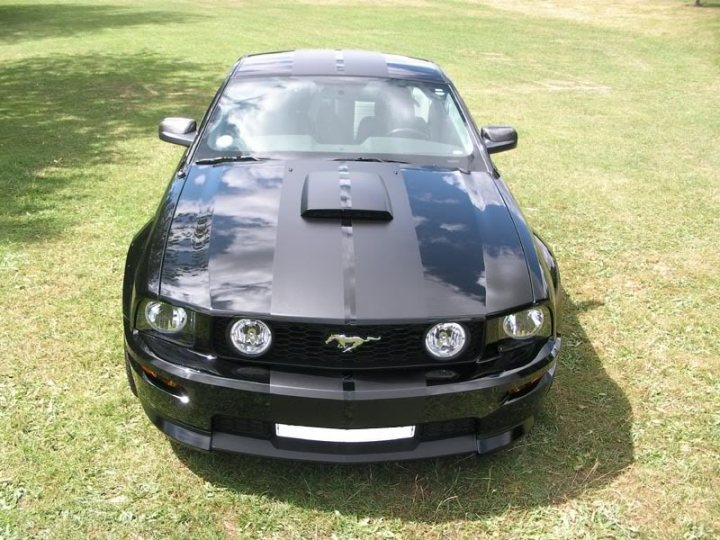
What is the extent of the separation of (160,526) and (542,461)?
162 cm

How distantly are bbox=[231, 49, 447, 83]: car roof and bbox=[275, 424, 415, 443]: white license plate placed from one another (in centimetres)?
232

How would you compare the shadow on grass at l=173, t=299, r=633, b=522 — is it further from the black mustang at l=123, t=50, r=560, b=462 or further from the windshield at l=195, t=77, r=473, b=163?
the windshield at l=195, t=77, r=473, b=163

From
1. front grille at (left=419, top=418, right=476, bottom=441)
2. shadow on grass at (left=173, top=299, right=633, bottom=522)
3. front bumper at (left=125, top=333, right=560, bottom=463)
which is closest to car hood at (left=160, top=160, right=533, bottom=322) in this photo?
front bumper at (left=125, top=333, right=560, bottom=463)

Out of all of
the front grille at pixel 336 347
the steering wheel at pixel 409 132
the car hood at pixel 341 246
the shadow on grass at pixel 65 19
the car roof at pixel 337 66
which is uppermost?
the car roof at pixel 337 66

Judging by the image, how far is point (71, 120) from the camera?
9078mm

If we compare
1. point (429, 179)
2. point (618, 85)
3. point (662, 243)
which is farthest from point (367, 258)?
point (618, 85)

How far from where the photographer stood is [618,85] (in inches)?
581

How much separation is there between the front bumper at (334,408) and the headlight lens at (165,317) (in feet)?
0.33

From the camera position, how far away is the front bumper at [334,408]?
242 centimetres

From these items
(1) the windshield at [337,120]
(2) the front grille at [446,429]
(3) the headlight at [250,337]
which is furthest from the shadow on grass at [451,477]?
(1) the windshield at [337,120]

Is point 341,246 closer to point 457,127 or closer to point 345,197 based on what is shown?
point 345,197

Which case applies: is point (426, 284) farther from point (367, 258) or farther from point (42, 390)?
point (42, 390)

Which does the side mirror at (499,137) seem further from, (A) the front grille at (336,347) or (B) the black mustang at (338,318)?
(A) the front grille at (336,347)

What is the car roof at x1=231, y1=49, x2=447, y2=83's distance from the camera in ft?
13.4
